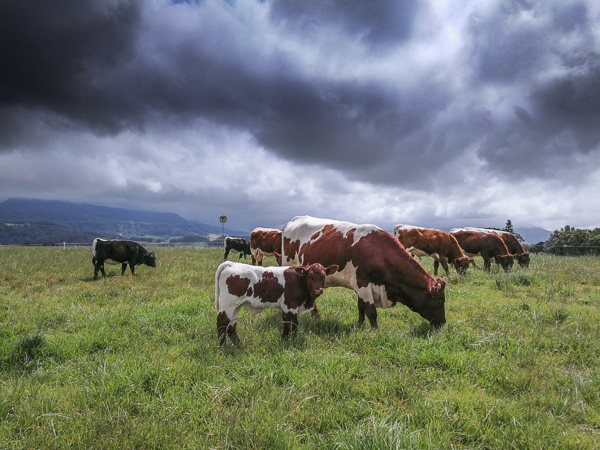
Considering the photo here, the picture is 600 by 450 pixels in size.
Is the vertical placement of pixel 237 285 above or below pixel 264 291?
above

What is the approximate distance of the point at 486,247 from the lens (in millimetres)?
18234

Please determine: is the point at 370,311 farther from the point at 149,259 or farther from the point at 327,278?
the point at 149,259

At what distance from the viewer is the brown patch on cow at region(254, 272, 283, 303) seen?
572 centimetres

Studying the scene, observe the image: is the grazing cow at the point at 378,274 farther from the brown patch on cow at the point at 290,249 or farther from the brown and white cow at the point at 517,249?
the brown and white cow at the point at 517,249

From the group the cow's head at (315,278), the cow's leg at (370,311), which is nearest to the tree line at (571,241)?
the cow's leg at (370,311)

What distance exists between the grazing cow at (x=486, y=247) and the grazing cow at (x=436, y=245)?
3504mm

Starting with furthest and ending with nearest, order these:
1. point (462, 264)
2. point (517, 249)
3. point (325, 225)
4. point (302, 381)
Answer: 1. point (517, 249)
2. point (462, 264)
3. point (325, 225)
4. point (302, 381)

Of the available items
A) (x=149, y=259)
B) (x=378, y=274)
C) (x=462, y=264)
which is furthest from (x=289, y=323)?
(x=149, y=259)

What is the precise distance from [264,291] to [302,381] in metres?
2.06

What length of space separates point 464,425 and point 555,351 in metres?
3.45

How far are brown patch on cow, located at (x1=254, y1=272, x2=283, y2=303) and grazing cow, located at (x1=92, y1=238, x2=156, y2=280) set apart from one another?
38.8 ft

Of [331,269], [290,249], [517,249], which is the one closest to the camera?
[331,269]

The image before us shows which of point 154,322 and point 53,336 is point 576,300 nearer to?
point 154,322

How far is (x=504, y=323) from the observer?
6.54 meters
